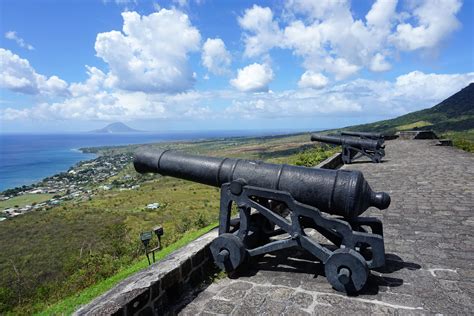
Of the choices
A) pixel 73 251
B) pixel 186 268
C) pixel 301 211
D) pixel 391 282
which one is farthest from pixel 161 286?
pixel 73 251

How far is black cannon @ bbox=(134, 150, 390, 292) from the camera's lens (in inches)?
131

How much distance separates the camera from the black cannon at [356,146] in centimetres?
1344

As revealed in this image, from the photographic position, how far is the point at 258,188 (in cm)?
375

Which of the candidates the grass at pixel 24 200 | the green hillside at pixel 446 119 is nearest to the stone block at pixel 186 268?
the green hillside at pixel 446 119

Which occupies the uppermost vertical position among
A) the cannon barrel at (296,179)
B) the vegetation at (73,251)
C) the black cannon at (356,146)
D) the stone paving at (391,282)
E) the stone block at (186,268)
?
the cannon barrel at (296,179)

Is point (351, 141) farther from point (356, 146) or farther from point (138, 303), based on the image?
point (138, 303)

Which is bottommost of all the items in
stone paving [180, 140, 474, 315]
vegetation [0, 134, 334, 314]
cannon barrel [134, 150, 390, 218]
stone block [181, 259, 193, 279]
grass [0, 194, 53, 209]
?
Answer: grass [0, 194, 53, 209]

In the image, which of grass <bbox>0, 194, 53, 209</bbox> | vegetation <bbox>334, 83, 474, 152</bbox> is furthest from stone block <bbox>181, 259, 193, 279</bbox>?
grass <bbox>0, 194, 53, 209</bbox>

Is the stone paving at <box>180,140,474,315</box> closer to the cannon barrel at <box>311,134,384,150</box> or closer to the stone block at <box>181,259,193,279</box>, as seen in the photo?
the stone block at <box>181,259,193,279</box>

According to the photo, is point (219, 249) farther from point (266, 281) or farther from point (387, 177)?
point (387, 177)

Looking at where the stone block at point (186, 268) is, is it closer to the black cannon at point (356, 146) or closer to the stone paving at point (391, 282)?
the stone paving at point (391, 282)

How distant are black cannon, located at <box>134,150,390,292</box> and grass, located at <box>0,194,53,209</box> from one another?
72.6 metres

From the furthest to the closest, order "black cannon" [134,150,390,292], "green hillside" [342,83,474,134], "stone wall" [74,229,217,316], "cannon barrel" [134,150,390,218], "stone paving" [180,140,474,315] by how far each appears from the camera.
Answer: "green hillside" [342,83,474,134]
"cannon barrel" [134,150,390,218]
"black cannon" [134,150,390,292]
"stone paving" [180,140,474,315]
"stone wall" [74,229,217,316]

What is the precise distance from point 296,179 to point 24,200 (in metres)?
80.6
